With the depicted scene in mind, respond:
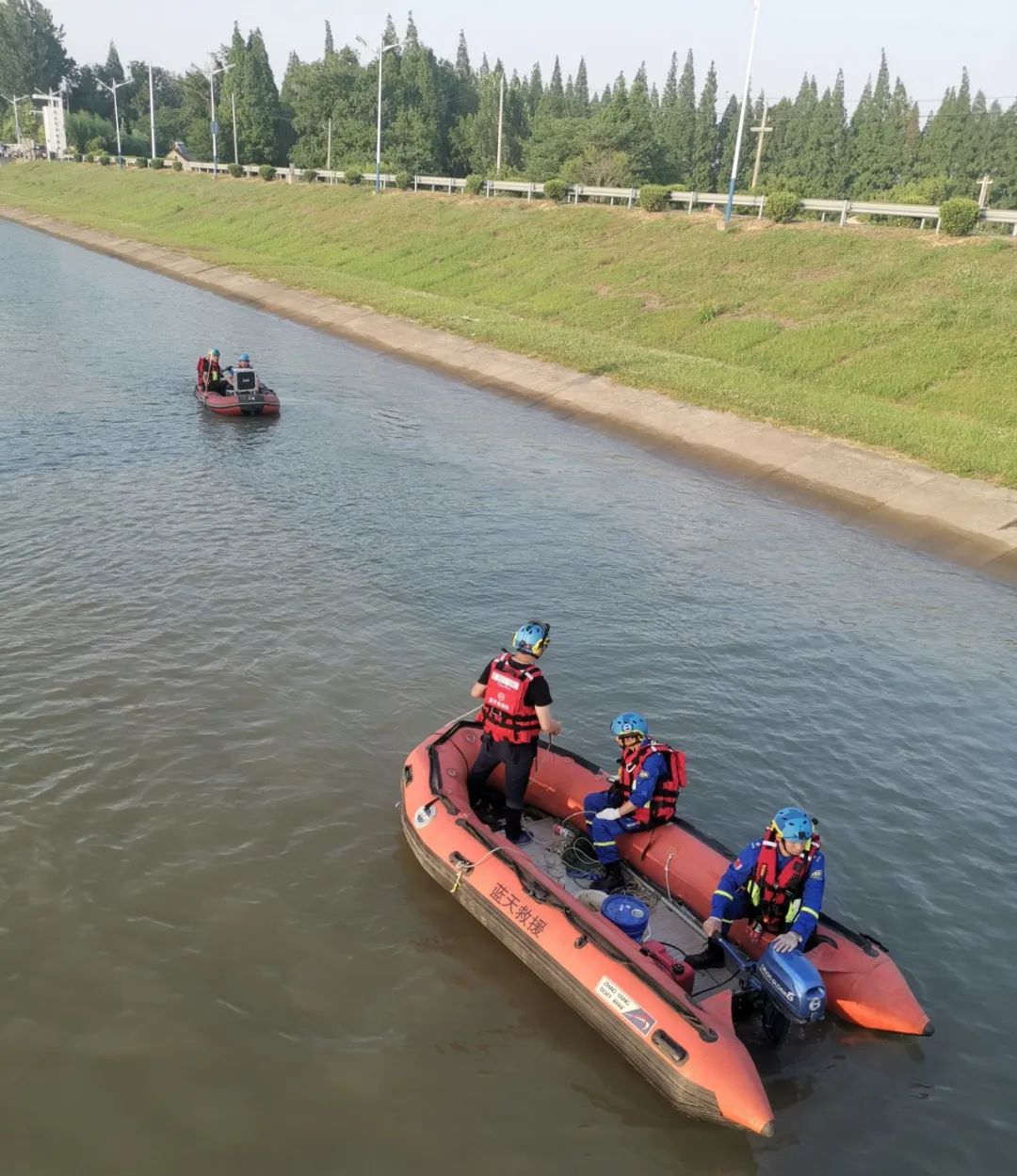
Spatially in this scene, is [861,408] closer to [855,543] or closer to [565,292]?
[855,543]

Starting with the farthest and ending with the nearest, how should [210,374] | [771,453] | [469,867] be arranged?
1. [210,374]
2. [771,453]
3. [469,867]

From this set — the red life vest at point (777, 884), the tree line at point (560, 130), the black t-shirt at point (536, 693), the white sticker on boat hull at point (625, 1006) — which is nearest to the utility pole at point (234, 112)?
the tree line at point (560, 130)

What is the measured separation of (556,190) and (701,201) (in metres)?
8.44

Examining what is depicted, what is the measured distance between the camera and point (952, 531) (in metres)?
19.7

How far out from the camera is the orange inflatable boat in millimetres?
6719

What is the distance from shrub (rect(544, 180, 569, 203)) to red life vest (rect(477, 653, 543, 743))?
157ft

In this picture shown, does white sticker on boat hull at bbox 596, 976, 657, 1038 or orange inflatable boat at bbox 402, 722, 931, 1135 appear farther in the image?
white sticker on boat hull at bbox 596, 976, 657, 1038

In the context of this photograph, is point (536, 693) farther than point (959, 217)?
No

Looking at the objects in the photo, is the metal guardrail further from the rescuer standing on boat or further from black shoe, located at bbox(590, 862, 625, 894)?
black shoe, located at bbox(590, 862, 625, 894)

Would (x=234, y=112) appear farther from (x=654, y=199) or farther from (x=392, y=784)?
(x=392, y=784)

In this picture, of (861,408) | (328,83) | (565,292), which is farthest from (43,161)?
(861,408)

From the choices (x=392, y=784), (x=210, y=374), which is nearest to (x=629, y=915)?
(x=392, y=784)

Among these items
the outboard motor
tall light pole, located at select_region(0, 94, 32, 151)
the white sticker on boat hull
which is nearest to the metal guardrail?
the outboard motor

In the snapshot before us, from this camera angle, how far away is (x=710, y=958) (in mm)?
7969
